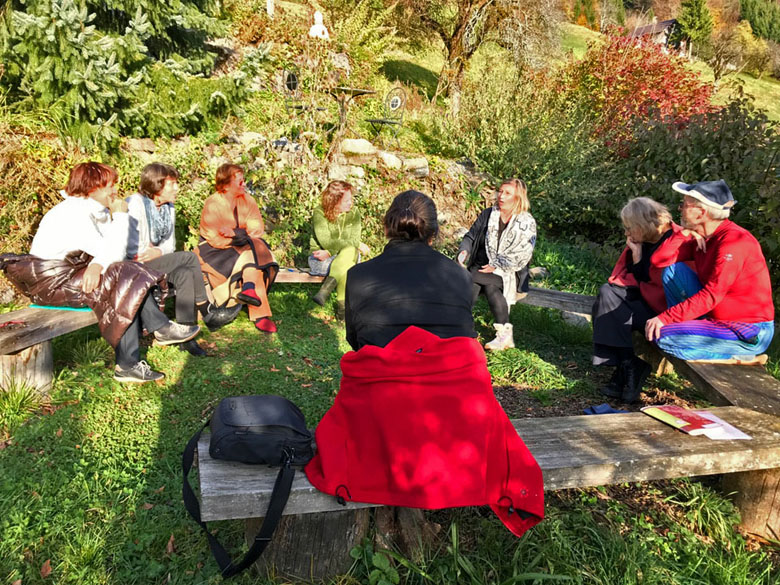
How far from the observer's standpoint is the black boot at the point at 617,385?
4.14m

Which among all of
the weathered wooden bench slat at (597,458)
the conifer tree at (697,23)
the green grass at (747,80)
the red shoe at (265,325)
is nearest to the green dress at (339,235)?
the red shoe at (265,325)

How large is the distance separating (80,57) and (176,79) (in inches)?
53.5

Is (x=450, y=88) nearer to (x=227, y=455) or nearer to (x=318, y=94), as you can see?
(x=318, y=94)

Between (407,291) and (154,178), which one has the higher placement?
(154,178)

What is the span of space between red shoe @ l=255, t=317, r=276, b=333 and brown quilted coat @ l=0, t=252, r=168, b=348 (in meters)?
1.41

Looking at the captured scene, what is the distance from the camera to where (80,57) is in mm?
5742

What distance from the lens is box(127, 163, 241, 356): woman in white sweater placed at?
4668mm

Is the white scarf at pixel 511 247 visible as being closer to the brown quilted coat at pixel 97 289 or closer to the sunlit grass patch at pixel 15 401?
the brown quilted coat at pixel 97 289

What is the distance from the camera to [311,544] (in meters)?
2.31

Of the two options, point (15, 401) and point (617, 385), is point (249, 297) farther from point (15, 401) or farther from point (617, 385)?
point (617, 385)

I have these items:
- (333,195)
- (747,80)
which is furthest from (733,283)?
(747,80)

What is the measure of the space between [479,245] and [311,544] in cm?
355

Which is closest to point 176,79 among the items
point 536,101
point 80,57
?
point 80,57

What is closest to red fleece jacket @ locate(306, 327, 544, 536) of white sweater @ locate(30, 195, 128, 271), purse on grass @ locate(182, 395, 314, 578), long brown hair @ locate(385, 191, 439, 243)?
purse on grass @ locate(182, 395, 314, 578)
